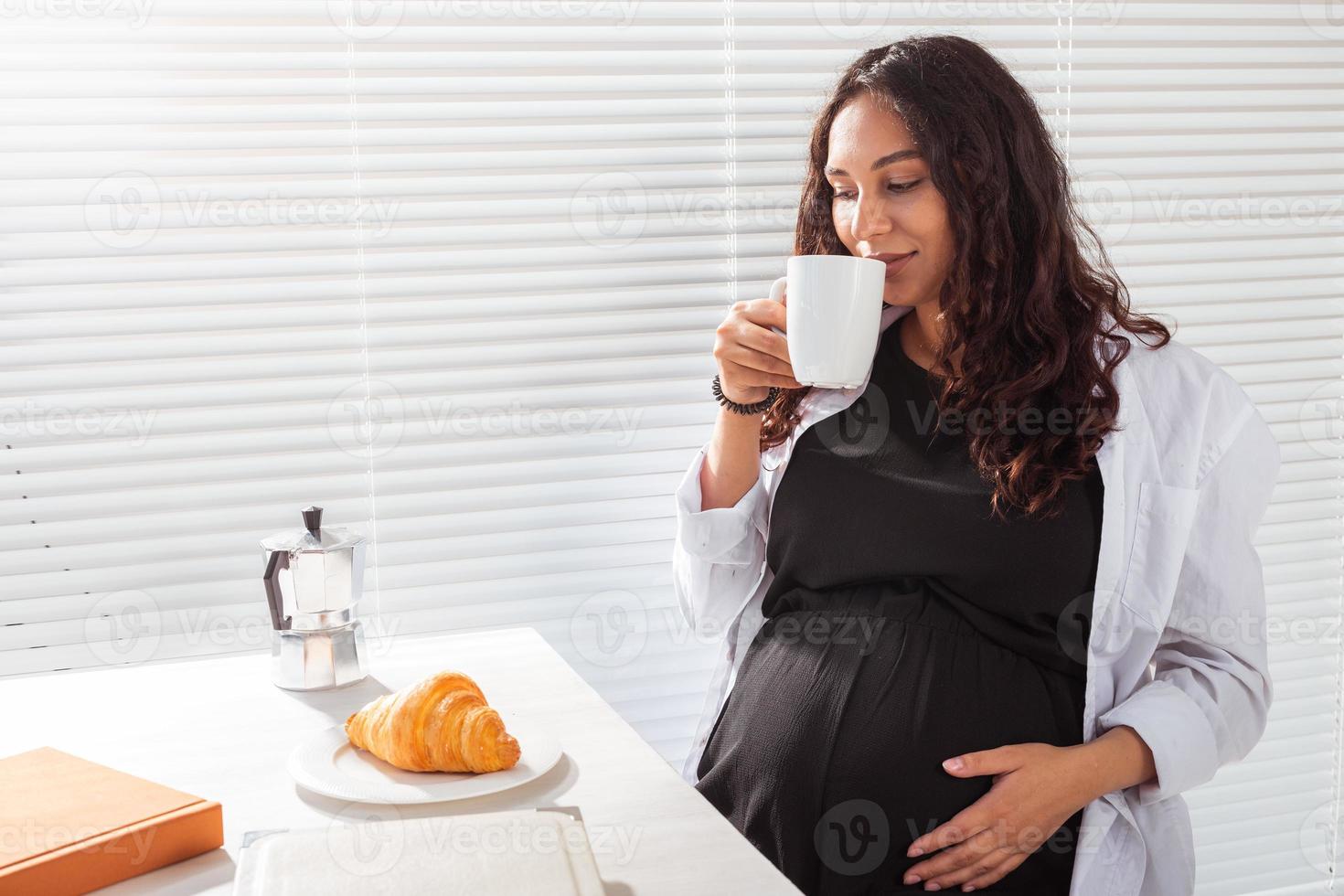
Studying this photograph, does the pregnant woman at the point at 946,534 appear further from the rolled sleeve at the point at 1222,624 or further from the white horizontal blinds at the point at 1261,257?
the white horizontal blinds at the point at 1261,257

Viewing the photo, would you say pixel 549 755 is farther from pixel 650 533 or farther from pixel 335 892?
pixel 650 533

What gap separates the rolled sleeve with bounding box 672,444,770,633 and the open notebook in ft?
1.97

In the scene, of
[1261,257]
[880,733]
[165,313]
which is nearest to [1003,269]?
[880,733]

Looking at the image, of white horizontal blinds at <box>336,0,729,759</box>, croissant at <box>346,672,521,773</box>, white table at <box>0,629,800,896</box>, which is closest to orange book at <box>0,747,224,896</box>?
white table at <box>0,629,800,896</box>

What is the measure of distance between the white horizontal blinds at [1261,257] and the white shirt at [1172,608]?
21.7 inches

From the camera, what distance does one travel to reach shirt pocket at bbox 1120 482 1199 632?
117 centimetres

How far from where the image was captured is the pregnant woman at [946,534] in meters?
1.11

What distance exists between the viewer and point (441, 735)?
88 cm

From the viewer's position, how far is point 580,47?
149 cm

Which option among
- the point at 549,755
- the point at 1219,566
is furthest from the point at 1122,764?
the point at 549,755

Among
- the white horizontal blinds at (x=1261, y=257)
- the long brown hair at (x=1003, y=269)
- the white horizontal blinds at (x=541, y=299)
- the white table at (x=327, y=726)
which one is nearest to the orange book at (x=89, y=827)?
the white table at (x=327, y=726)

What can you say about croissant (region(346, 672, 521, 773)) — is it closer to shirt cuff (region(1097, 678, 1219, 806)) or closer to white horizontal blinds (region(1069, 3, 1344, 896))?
shirt cuff (region(1097, 678, 1219, 806))

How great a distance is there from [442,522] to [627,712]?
1.28 ft

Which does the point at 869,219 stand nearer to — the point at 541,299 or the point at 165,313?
the point at 541,299
